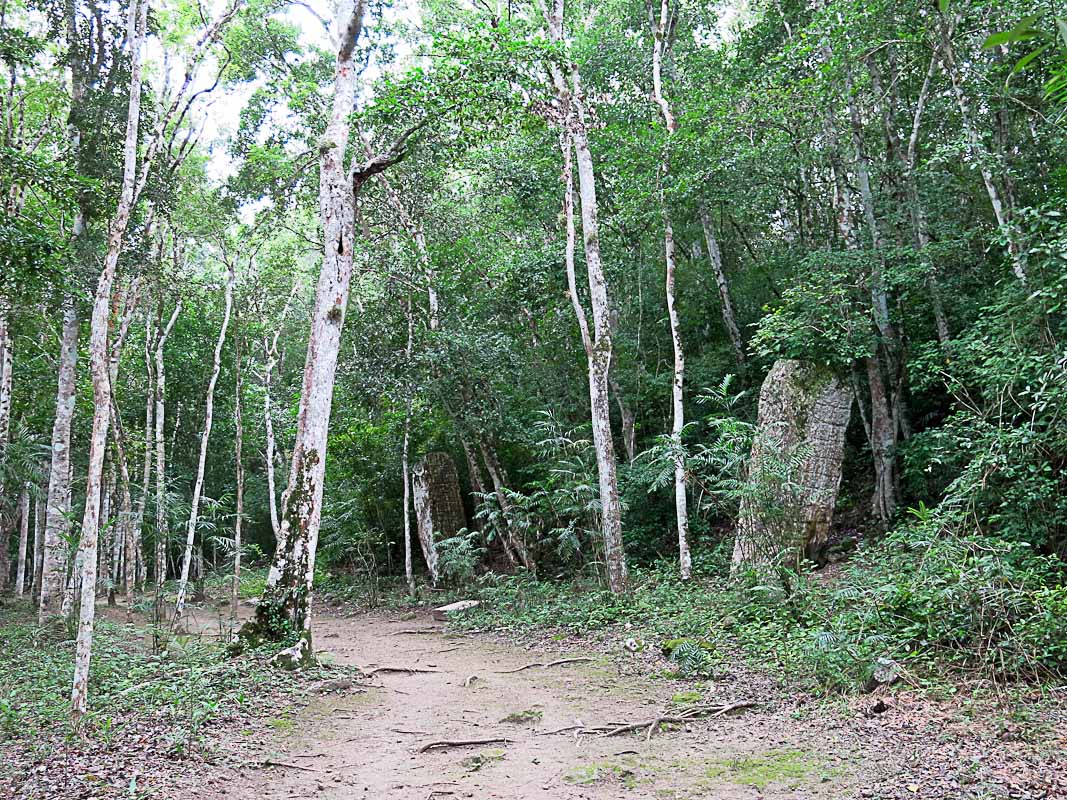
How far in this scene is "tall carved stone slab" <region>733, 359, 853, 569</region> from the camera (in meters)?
9.37

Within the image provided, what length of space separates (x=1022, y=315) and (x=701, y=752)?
20.6 ft

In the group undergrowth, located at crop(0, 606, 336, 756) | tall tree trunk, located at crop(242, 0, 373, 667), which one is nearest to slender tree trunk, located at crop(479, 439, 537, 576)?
tall tree trunk, located at crop(242, 0, 373, 667)

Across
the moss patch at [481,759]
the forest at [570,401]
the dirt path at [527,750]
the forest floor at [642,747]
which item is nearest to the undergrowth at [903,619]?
the forest at [570,401]

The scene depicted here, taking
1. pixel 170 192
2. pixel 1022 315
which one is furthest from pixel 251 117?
pixel 1022 315

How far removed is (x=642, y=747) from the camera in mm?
5195

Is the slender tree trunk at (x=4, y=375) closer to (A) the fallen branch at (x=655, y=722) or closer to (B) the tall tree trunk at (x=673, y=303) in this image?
(B) the tall tree trunk at (x=673, y=303)

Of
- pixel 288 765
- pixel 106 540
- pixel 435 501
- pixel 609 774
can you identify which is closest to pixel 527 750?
Result: pixel 609 774

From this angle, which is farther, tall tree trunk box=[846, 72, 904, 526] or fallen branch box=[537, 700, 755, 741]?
tall tree trunk box=[846, 72, 904, 526]

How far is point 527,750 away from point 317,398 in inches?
188

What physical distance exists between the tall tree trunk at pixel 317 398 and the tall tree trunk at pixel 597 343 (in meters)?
3.63

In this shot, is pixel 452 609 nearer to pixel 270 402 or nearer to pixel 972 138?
pixel 972 138

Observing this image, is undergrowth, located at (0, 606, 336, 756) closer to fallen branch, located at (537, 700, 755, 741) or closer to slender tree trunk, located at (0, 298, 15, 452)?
fallen branch, located at (537, 700, 755, 741)

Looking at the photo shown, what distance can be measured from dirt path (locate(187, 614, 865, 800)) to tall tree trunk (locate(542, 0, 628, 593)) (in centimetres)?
337

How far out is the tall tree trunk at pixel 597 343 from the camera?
11133 mm
